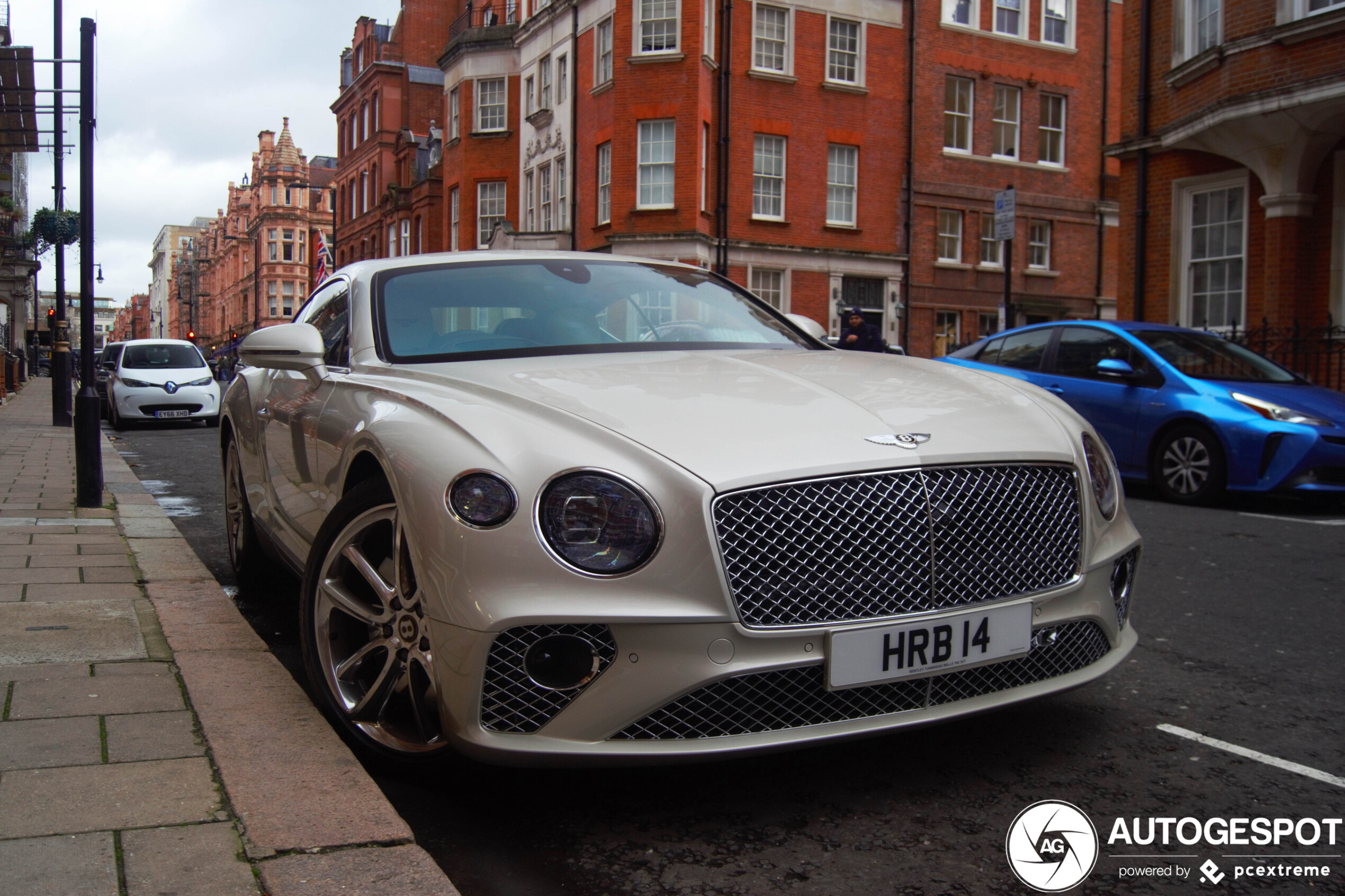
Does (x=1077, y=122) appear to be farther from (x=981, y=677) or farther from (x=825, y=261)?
(x=981, y=677)

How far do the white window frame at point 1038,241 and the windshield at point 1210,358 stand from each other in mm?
22967

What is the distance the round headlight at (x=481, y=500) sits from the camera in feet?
8.47

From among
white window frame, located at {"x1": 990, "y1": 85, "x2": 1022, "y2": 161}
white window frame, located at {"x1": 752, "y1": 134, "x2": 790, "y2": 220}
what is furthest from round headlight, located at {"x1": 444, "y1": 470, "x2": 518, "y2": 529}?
white window frame, located at {"x1": 990, "y1": 85, "x2": 1022, "y2": 161}

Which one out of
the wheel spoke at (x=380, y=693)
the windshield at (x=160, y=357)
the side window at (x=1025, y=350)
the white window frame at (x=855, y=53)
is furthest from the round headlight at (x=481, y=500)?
the white window frame at (x=855, y=53)

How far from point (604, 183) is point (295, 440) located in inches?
1005

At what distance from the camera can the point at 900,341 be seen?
29.9 meters

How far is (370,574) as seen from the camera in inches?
121

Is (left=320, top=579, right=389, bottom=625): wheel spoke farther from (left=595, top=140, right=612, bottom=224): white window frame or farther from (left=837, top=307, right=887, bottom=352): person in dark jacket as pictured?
(left=595, top=140, right=612, bottom=224): white window frame

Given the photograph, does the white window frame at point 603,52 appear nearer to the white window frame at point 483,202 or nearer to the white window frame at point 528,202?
the white window frame at point 528,202

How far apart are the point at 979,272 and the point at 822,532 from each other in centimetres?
2968

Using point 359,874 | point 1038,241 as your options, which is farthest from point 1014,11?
point 359,874

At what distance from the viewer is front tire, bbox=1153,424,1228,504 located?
882cm

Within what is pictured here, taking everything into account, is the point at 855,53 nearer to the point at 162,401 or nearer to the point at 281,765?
the point at 162,401

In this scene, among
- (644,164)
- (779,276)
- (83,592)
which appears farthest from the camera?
(779,276)
